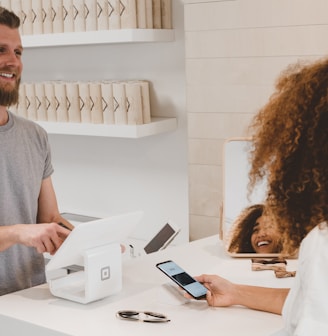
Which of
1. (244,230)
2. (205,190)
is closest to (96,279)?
(244,230)

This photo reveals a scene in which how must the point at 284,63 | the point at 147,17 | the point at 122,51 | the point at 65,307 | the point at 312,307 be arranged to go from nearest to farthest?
the point at 312,307 → the point at 65,307 → the point at 284,63 → the point at 147,17 → the point at 122,51

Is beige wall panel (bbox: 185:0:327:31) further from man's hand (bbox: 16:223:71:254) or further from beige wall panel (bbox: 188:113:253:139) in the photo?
man's hand (bbox: 16:223:71:254)

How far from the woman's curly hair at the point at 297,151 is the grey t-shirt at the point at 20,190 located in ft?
3.64

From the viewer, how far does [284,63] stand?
2852 mm

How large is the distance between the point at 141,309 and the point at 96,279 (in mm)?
160

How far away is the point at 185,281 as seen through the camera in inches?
81.4

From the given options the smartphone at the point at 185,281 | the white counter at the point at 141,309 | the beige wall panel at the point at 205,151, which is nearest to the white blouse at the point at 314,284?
the white counter at the point at 141,309

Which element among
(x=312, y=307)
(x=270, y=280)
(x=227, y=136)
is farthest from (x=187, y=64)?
(x=312, y=307)

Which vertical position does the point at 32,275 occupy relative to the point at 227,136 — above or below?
below

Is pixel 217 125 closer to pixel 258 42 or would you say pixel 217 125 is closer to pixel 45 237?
pixel 258 42

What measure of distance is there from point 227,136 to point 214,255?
664 millimetres

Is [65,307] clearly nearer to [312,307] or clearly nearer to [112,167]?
[312,307]

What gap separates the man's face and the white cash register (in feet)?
2.34

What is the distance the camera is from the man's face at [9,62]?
2498mm
